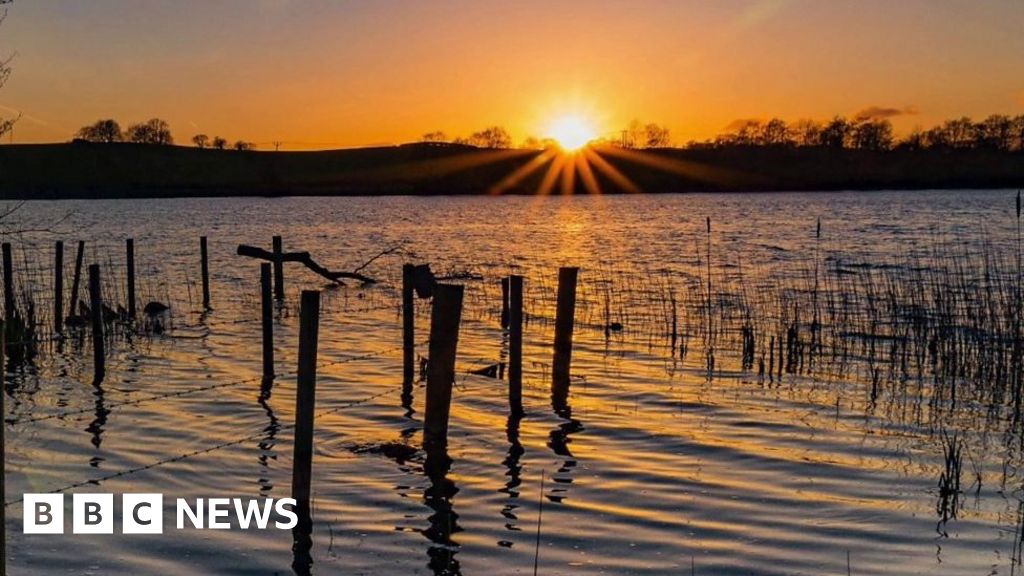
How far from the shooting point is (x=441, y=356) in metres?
10.9

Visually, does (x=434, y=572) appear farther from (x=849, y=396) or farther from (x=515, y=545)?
(x=849, y=396)

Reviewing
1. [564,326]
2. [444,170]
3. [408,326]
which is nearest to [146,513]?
[564,326]

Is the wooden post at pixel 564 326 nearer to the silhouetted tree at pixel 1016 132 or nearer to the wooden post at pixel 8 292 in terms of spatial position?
the wooden post at pixel 8 292

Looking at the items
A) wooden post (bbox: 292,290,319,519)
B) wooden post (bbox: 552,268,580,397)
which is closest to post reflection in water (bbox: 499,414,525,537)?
wooden post (bbox: 552,268,580,397)

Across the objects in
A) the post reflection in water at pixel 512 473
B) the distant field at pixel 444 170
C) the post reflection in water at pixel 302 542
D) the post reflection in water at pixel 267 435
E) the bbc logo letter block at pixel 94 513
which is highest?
the distant field at pixel 444 170

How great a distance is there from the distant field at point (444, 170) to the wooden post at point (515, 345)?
147745 millimetres

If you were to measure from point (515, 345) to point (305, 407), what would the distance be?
4.77m

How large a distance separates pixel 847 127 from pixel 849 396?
19561cm

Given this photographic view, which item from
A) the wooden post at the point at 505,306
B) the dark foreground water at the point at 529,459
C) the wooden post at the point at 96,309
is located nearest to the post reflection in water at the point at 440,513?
the dark foreground water at the point at 529,459

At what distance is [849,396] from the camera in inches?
605

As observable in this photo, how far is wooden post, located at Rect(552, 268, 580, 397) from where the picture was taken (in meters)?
13.9

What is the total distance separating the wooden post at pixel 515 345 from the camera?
13336 millimetres

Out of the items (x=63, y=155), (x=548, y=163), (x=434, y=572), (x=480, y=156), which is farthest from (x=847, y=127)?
(x=434, y=572)

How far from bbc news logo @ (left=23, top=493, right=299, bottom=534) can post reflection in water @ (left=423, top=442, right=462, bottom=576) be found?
132 centimetres
